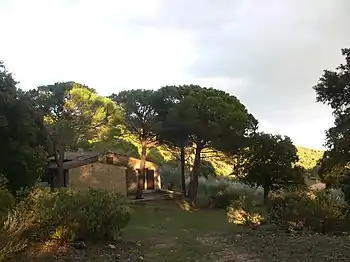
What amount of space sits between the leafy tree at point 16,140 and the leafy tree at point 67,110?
11864mm

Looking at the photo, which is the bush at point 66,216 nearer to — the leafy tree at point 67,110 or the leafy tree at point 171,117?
the leafy tree at point 67,110

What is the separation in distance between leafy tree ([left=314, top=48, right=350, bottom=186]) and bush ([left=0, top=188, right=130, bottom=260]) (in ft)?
31.9

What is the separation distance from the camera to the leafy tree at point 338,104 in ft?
58.9

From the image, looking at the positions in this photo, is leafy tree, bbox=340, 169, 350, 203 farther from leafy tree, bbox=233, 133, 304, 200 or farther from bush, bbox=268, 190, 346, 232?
leafy tree, bbox=233, 133, 304, 200

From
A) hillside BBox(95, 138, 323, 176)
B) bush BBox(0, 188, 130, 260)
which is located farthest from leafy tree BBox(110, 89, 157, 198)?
bush BBox(0, 188, 130, 260)

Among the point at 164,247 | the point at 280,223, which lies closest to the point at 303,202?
the point at 280,223

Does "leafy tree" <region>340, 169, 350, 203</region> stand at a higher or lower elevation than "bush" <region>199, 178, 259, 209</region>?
higher

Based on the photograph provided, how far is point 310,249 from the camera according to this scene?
10.3m

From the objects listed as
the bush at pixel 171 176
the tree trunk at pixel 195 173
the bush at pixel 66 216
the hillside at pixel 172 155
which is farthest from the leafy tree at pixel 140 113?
the bush at pixel 66 216

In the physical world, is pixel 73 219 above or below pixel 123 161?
below

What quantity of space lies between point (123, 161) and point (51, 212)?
3179 centimetres

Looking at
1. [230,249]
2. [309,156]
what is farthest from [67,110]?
[309,156]

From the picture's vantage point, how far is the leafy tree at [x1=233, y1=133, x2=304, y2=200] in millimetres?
31797

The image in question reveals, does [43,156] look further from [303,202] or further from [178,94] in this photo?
[178,94]
